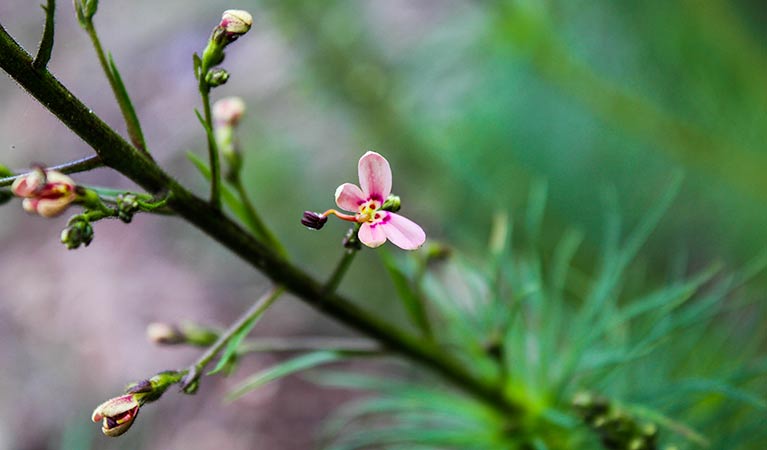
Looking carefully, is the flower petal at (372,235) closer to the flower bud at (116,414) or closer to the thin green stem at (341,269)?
the thin green stem at (341,269)

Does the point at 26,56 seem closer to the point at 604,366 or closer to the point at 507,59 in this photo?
the point at 604,366

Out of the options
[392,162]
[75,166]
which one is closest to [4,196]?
[75,166]

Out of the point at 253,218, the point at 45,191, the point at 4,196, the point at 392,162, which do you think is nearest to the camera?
the point at 45,191

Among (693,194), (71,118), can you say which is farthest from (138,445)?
(693,194)

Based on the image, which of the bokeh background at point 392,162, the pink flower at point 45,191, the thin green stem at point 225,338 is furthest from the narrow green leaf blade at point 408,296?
the bokeh background at point 392,162

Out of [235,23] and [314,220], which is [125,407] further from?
[235,23]

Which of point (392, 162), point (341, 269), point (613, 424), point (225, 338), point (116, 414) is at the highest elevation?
point (392, 162)

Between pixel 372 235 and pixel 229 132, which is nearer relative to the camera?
pixel 372 235
